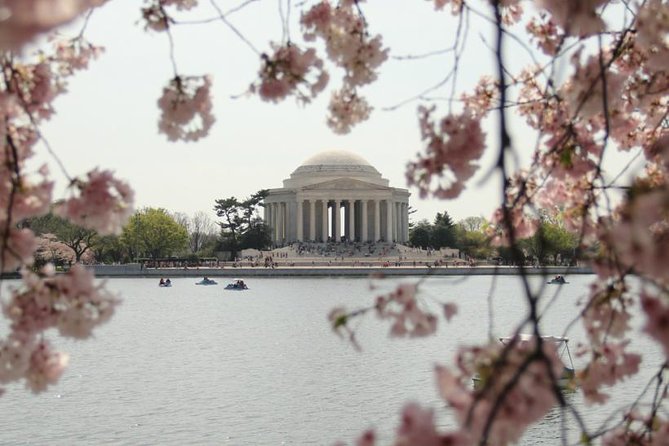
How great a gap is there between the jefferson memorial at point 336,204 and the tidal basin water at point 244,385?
58157 millimetres

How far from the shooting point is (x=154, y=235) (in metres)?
87.9

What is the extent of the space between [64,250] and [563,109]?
7796 centimetres

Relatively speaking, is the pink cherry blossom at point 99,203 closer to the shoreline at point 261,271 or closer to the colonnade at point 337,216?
the shoreline at point 261,271

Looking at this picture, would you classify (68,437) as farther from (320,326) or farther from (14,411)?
(320,326)

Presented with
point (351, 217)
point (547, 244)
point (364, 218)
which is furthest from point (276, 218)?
point (547, 244)

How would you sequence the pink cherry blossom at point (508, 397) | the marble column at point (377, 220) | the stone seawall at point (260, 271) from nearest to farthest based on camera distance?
the pink cherry blossom at point (508, 397)
the stone seawall at point (260, 271)
the marble column at point (377, 220)

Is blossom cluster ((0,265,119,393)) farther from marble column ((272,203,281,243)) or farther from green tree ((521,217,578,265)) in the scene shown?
marble column ((272,203,281,243))

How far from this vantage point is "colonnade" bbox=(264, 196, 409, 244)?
94.6 meters

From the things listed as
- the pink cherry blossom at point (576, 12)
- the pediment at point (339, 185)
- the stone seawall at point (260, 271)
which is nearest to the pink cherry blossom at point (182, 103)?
the pink cherry blossom at point (576, 12)

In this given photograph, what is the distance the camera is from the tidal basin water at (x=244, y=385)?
48.5ft

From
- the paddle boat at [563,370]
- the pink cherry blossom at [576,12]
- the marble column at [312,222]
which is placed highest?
the marble column at [312,222]

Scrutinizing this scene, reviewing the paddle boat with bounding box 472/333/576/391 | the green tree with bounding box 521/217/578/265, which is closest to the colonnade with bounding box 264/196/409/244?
the paddle boat with bounding box 472/333/576/391

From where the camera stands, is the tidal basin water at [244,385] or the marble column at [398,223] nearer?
the tidal basin water at [244,385]

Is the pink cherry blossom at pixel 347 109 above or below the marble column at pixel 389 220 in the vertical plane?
below
